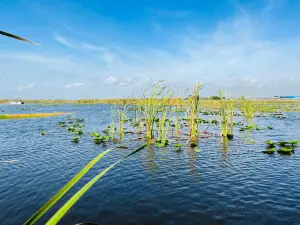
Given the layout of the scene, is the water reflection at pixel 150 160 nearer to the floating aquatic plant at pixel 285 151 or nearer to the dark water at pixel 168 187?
the dark water at pixel 168 187

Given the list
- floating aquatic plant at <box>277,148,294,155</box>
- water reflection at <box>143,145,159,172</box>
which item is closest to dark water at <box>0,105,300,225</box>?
water reflection at <box>143,145,159,172</box>

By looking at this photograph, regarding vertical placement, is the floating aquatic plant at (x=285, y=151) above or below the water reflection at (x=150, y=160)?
above

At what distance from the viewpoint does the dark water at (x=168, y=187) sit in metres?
6.87

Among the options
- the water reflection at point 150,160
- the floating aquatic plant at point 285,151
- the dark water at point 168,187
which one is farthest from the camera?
the floating aquatic plant at point 285,151

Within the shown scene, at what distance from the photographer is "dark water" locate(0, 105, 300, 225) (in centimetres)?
687

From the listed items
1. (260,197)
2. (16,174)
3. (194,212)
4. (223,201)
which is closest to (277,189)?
(260,197)

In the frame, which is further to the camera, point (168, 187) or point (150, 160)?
point (150, 160)

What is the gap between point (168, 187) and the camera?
892cm

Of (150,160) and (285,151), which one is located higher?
(285,151)

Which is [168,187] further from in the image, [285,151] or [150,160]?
[285,151]

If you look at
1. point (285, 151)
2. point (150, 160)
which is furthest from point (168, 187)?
point (285, 151)

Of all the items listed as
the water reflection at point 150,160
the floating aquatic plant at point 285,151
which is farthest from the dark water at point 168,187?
the floating aquatic plant at point 285,151

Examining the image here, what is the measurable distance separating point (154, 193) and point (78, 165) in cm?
509

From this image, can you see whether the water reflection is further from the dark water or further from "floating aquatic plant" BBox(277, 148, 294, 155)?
"floating aquatic plant" BBox(277, 148, 294, 155)
